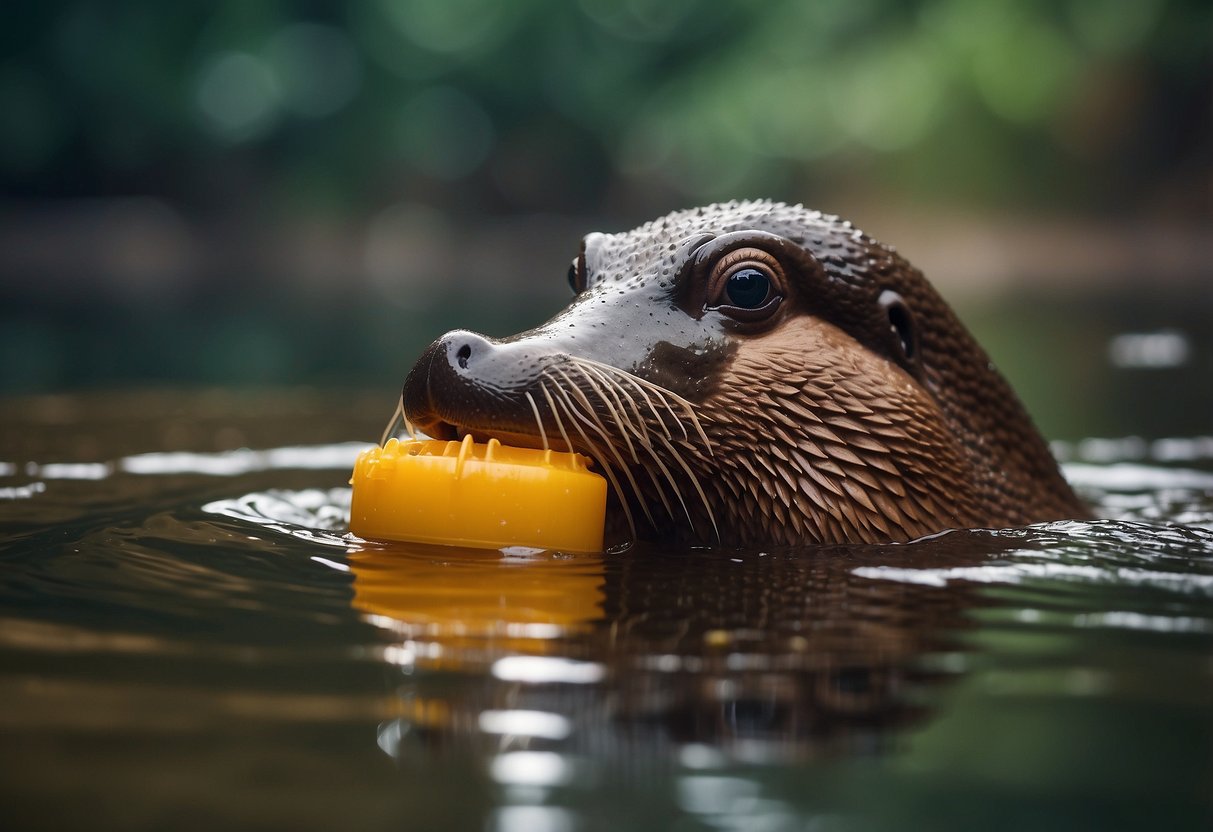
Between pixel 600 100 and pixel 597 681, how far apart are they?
3673 cm

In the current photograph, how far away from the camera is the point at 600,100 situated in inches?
1532

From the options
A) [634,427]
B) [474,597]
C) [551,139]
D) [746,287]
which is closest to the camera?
[474,597]

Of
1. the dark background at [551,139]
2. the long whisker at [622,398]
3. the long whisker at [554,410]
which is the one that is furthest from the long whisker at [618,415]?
the dark background at [551,139]

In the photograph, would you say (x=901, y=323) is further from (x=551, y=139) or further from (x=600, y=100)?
(x=551, y=139)

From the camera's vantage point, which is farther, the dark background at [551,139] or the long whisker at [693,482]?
the dark background at [551,139]

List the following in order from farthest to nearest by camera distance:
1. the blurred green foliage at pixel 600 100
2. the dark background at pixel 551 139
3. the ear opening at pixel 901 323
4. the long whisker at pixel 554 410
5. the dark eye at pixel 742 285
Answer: the blurred green foliage at pixel 600 100, the dark background at pixel 551 139, the ear opening at pixel 901 323, the dark eye at pixel 742 285, the long whisker at pixel 554 410

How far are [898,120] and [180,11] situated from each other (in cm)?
1659

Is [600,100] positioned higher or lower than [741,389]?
higher

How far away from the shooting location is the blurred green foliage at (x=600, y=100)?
33375 millimetres

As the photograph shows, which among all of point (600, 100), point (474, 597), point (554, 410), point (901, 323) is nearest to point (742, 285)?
point (901, 323)

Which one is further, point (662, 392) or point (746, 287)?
point (746, 287)

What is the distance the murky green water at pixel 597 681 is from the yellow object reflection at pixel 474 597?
13 millimetres

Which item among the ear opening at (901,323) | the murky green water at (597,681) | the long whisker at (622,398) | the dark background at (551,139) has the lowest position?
the murky green water at (597,681)

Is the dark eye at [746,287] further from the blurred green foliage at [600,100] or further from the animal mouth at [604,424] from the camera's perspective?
the blurred green foliage at [600,100]
